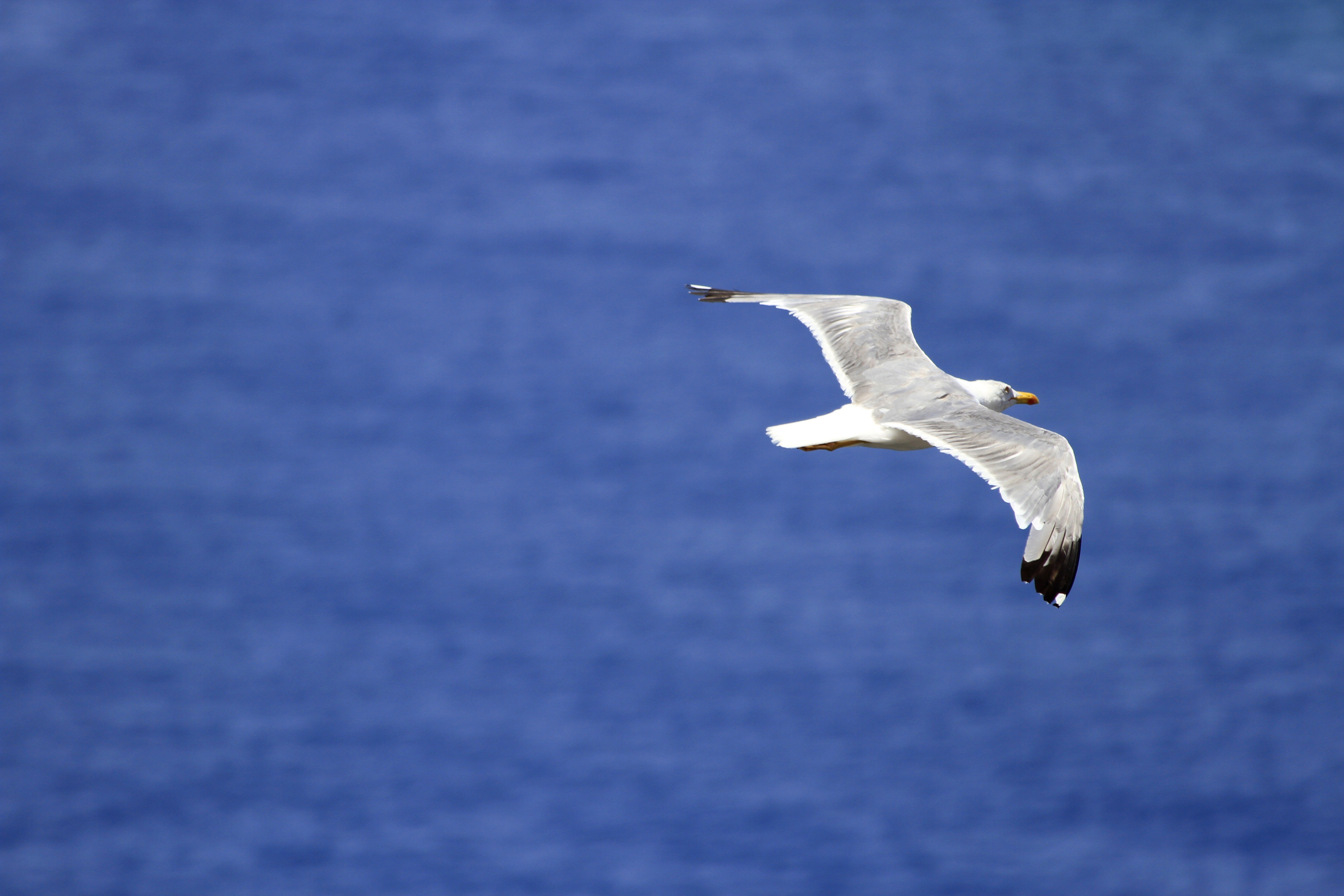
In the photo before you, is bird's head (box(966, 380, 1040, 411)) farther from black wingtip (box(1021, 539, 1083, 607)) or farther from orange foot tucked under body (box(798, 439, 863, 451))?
black wingtip (box(1021, 539, 1083, 607))

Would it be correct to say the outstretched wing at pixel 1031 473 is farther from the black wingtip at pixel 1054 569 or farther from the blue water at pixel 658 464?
the blue water at pixel 658 464

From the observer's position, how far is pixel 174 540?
39375 mm

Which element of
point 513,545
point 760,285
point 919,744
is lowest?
point 919,744

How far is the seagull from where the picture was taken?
7496mm

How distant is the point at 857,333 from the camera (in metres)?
9.59

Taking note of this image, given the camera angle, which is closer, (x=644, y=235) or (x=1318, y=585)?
(x=1318, y=585)

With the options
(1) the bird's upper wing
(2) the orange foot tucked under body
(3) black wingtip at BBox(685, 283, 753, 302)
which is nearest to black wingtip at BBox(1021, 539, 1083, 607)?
(2) the orange foot tucked under body

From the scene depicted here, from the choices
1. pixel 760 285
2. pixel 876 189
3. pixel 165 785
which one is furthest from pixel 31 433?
pixel 876 189

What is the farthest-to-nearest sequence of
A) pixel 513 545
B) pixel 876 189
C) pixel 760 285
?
pixel 876 189, pixel 513 545, pixel 760 285

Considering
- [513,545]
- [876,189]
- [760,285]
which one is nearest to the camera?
[760,285]

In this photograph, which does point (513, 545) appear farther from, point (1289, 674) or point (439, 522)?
point (1289, 674)

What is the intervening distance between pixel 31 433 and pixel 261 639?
7.50 meters

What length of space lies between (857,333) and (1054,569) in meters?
2.57

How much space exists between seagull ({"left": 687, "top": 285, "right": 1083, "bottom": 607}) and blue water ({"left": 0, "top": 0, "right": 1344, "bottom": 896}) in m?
20.5
